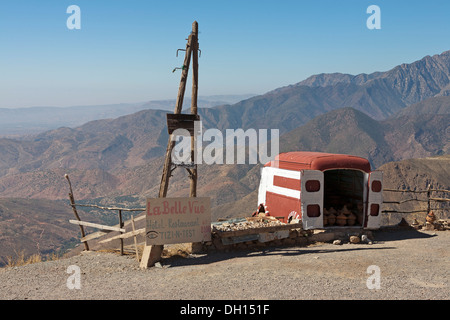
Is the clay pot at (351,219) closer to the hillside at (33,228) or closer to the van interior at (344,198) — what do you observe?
the van interior at (344,198)

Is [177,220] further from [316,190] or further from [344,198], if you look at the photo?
[344,198]

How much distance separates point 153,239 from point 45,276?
101 inches

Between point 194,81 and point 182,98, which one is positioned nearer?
point 182,98

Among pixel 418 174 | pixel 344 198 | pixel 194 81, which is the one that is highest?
pixel 194 81

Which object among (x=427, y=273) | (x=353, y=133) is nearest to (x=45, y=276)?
(x=427, y=273)

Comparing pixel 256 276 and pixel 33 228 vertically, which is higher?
pixel 256 276

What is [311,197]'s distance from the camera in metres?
12.5

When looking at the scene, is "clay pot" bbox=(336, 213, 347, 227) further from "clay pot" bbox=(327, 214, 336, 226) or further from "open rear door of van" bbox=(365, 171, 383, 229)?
"open rear door of van" bbox=(365, 171, 383, 229)

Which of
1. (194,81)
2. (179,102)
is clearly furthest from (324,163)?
(179,102)

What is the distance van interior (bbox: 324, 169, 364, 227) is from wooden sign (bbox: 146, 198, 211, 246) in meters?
4.39

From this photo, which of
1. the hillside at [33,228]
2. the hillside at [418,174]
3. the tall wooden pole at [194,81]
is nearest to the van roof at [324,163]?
the tall wooden pole at [194,81]

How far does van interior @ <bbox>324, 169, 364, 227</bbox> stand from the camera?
1348cm

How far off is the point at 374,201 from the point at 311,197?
2213mm

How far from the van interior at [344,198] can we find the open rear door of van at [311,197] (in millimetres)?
935
